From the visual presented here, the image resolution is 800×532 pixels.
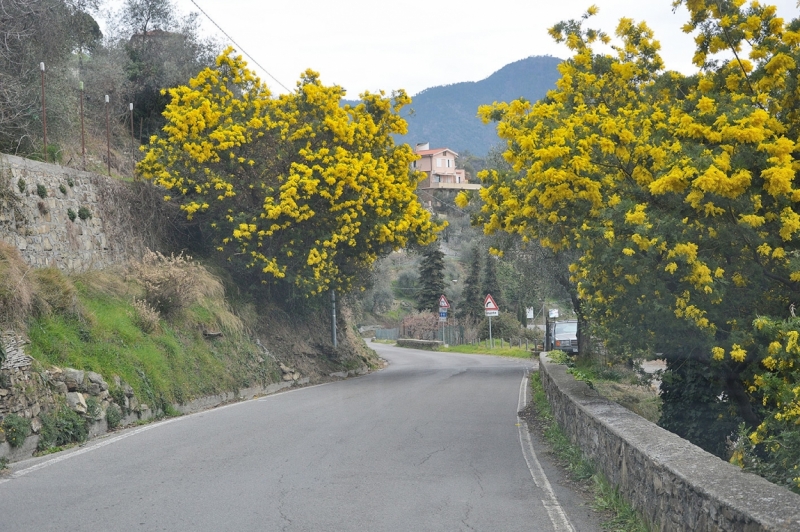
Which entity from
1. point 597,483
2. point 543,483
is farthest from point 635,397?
point 597,483

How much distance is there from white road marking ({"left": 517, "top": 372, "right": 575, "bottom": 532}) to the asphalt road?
0.02m

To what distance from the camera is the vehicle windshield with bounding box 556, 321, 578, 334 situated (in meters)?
38.8

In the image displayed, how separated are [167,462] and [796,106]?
9.57 meters

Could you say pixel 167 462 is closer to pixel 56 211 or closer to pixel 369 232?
pixel 56 211

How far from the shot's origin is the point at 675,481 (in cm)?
621

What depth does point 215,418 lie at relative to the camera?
48.9 ft

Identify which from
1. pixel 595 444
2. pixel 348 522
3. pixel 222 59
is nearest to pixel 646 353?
pixel 595 444

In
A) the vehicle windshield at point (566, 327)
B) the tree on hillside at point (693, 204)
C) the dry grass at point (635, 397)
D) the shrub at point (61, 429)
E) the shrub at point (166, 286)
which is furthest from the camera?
the vehicle windshield at point (566, 327)

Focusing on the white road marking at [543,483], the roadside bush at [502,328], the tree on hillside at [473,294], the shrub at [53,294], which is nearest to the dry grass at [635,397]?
the white road marking at [543,483]

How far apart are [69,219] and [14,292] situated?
6965mm

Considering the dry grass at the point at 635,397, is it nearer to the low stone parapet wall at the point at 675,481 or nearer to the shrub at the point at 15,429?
the low stone parapet wall at the point at 675,481

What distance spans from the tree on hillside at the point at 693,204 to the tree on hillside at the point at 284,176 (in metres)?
11.2

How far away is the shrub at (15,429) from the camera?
1061 centimetres

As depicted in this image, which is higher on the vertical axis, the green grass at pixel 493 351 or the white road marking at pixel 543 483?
the white road marking at pixel 543 483
